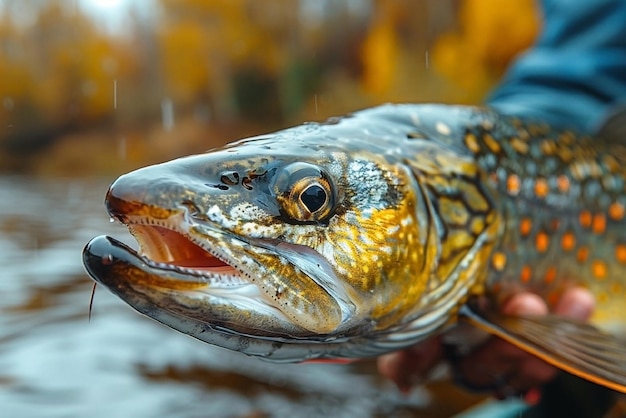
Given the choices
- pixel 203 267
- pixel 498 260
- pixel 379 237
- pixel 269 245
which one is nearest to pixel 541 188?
pixel 498 260

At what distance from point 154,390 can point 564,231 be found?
91.5 inches

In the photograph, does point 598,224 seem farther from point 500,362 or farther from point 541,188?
point 500,362

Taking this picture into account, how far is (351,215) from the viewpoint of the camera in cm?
134

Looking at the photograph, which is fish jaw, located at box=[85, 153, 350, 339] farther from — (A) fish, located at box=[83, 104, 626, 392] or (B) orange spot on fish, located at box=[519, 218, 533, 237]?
(B) orange spot on fish, located at box=[519, 218, 533, 237]

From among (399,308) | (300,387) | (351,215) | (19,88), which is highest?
(351,215)

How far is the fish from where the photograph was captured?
1.11 metres

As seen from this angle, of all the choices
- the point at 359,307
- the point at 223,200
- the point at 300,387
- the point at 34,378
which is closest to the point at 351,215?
the point at 359,307

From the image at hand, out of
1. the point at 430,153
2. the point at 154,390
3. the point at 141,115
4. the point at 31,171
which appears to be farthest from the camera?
the point at 141,115

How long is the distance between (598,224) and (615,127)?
442mm

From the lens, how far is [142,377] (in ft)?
11.3

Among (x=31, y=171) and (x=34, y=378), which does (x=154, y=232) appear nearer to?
(x=34, y=378)

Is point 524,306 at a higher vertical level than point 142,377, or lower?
higher

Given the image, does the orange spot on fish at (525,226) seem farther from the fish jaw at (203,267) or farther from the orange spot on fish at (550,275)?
the fish jaw at (203,267)

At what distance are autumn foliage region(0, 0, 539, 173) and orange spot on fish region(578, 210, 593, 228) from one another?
1672 centimetres
